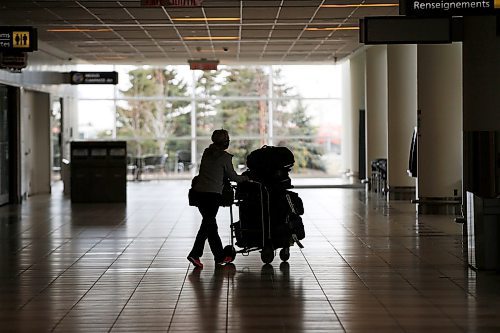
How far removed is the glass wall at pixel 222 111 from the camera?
107 ft

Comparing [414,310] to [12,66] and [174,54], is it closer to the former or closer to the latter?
[12,66]

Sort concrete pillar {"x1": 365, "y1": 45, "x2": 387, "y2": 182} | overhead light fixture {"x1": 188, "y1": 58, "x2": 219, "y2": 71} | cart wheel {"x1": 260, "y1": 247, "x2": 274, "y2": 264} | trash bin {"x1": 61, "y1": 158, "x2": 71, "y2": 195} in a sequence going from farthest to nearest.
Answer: overhead light fixture {"x1": 188, "y1": 58, "x2": 219, "y2": 71}
concrete pillar {"x1": 365, "y1": 45, "x2": 387, "y2": 182}
trash bin {"x1": 61, "y1": 158, "x2": 71, "y2": 195}
cart wheel {"x1": 260, "y1": 247, "x2": 274, "y2": 264}

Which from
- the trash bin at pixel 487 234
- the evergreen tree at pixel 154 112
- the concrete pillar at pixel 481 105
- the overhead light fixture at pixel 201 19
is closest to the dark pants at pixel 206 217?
the trash bin at pixel 487 234

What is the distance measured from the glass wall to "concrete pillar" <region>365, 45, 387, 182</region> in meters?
8.77

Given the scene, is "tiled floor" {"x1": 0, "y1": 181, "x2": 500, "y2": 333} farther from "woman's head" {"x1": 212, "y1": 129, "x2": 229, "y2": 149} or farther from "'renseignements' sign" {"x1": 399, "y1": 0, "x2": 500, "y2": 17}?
"'renseignements' sign" {"x1": 399, "y1": 0, "x2": 500, "y2": 17}

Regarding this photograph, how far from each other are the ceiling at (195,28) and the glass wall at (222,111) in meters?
5.22

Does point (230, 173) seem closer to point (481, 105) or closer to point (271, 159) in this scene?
point (271, 159)

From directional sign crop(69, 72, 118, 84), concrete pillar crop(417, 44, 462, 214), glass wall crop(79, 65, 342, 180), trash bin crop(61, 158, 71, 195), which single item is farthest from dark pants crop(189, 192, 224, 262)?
glass wall crop(79, 65, 342, 180)

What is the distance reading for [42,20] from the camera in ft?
58.1

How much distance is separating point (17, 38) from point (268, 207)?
21.1 ft

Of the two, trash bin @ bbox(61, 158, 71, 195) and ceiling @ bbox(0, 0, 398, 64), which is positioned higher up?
ceiling @ bbox(0, 0, 398, 64)

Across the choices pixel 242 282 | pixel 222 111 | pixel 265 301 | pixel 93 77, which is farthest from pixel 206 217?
pixel 222 111

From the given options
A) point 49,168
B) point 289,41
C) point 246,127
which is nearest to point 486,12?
point 289,41

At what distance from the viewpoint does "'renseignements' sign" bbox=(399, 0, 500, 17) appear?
9.11m
